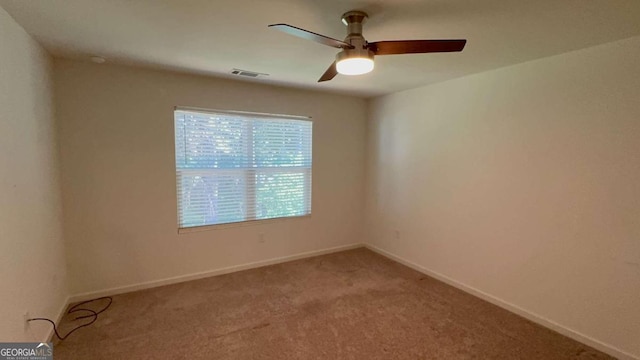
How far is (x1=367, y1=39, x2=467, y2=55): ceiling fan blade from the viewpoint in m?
1.65

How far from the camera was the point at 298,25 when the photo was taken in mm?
1896

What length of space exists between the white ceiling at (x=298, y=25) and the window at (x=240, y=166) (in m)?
0.83

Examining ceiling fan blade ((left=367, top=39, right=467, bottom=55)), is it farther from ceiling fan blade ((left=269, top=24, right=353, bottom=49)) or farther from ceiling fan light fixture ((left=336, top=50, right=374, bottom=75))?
ceiling fan blade ((left=269, top=24, right=353, bottom=49))

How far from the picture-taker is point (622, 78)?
2088mm

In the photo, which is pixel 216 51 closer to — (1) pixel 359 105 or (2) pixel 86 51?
(2) pixel 86 51

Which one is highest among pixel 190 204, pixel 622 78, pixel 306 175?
pixel 622 78

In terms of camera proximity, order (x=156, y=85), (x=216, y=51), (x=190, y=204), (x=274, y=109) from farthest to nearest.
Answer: (x=274, y=109)
(x=190, y=204)
(x=156, y=85)
(x=216, y=51)

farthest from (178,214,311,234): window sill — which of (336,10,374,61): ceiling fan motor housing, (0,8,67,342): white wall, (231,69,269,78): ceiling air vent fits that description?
(336,10,374,61): ceiling fan motor housing

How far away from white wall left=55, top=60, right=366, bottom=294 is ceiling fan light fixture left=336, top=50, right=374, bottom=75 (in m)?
1.98

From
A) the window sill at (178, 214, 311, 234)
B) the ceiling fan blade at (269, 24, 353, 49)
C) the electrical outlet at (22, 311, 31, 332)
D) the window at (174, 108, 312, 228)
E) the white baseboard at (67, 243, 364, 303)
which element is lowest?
the white baseboard at (67, 243, 364, 303)

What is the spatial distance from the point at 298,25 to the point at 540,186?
7.88 ft

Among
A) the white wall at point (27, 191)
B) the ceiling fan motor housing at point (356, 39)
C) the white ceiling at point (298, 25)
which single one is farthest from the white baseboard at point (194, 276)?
the ceiling fan motor housing at point (356, 39)

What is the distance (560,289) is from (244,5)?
3.18m

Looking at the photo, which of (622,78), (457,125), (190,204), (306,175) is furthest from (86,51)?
(622,78)
